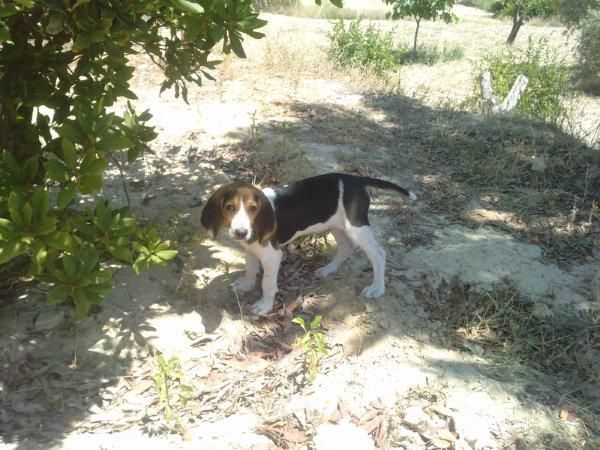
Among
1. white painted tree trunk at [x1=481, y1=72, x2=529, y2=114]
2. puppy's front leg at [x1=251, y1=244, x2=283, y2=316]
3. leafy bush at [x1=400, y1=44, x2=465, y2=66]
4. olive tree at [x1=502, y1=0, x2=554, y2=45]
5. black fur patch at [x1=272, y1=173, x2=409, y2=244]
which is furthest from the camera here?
olive tree at [x1=502, y1=0, x2=554, y2=45]

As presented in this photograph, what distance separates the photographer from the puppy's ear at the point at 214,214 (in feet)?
Answer: 11.5

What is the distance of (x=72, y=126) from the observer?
2641mm

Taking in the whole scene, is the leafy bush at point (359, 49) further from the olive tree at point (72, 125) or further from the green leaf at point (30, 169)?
the green leaf at point (30, 169)

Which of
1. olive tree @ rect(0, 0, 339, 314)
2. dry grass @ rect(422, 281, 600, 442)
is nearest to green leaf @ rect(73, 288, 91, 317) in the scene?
olive tree @ rect(0, 0, 339, 314)

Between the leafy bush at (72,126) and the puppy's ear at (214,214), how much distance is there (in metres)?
0.43

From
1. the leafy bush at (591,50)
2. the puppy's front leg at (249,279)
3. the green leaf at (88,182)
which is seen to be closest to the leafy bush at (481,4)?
the leafy bush at (591,50)

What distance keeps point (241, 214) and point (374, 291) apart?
51.5 inches

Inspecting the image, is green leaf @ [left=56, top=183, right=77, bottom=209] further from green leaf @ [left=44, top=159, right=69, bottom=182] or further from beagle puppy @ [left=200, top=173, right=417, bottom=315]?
beagle puppy @ [left=200, top=173, right=417, bottom=315]

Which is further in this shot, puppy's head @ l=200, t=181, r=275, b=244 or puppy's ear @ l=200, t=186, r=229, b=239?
puppy's ear @ l=200, t=186, r=229, b=239

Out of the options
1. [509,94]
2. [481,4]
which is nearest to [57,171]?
[509,94]

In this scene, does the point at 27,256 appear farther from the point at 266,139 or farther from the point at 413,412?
the point at 266,139

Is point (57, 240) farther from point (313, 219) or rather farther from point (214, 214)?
point (313, 219)

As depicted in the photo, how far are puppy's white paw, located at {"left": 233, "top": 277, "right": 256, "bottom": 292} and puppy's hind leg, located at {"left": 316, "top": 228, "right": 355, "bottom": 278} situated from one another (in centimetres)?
57

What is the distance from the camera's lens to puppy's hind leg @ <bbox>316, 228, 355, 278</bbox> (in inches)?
170
